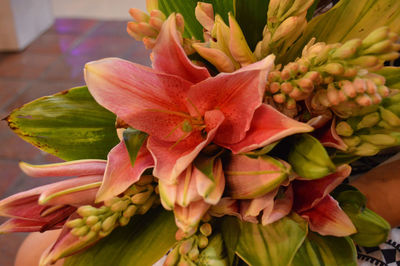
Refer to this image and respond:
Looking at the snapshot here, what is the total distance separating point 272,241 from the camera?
500 mm

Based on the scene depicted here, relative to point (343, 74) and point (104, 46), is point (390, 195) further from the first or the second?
point (104, 46)

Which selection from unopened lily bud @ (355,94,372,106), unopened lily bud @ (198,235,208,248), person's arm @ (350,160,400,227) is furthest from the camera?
person's arm @ (350,160,400,227)

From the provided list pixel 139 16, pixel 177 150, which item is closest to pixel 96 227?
pixel 177 150

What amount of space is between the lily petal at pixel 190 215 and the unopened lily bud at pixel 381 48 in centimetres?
20

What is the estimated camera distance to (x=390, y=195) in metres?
0.67

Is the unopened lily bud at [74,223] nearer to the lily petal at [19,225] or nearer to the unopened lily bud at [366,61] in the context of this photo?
the lily petal at [19,225]

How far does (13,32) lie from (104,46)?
568mm

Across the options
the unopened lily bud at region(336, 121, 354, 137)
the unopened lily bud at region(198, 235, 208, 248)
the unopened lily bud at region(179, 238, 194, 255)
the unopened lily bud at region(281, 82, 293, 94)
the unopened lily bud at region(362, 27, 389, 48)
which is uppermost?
the unopened lily bud at region(362, 27, 389, 48)

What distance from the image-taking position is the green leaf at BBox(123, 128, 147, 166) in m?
0.46

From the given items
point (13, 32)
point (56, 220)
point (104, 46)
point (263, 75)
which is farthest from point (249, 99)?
point (13, 32)

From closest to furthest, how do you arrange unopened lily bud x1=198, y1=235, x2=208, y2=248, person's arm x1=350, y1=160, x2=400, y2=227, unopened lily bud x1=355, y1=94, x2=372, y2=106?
unopened lily bud x1=355, y1=94, x2=372, y2=106 → unopened lily bud x1=198, y1=235, x2=208, y2=248 → person's arm x1=350, y1=160, x2=400, y2=227

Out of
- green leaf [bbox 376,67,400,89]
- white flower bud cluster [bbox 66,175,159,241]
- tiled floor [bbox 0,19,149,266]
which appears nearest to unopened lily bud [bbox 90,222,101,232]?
white flower bud cluster [bbox 66,175,159,241]

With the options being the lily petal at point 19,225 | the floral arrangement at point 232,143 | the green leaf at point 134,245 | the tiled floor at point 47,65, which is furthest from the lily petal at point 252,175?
the tiled floor at point 47,65

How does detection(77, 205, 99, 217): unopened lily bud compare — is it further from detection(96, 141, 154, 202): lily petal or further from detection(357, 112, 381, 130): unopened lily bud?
detection(357, 112, 381, 130): unopened lily bud
